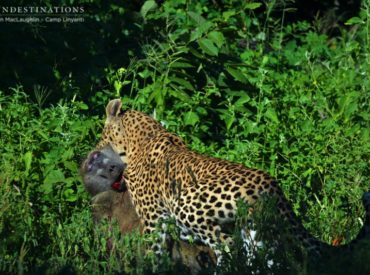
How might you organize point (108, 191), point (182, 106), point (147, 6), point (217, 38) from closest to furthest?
1. point (108, 191)
2. point (182, 106)
3. point (217, 38)
4. point (147, 6)

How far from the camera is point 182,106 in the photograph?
31.8 feet

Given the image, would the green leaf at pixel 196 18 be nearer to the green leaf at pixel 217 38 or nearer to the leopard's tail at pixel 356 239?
the green leaf at pixel 217 38

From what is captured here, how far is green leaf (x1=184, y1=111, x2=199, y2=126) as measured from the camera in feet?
31.1

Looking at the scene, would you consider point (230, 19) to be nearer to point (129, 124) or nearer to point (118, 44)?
point (118, 44)

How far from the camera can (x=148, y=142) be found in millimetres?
8758

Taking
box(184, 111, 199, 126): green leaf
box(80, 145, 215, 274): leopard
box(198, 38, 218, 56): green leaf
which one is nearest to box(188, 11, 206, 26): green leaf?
box(198, 38, 218, 56): green leaf

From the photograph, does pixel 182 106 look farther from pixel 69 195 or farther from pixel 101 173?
pixel 69 195

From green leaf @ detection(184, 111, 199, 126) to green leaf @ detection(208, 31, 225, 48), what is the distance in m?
0.88

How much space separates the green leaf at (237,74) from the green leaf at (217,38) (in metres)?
0.25

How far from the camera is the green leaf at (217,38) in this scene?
10.1 meters

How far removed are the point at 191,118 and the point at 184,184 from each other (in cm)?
173

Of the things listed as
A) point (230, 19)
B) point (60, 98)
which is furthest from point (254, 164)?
point (230, 19)

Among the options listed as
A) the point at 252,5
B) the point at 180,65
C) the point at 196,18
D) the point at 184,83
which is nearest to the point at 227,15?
the point at 252,5

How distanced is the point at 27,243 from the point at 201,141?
9.58 ft
